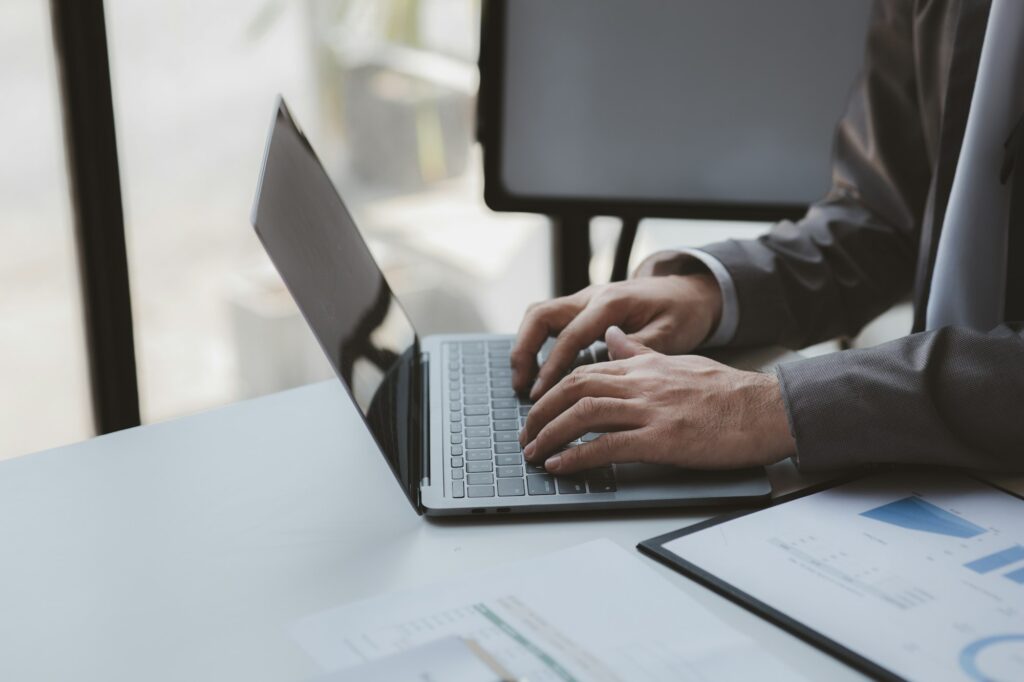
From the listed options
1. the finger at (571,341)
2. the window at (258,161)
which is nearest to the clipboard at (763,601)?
the finger at (571,341)

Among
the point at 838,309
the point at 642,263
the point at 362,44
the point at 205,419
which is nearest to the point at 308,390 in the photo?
the point at 205,419

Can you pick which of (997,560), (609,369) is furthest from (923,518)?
(609,369)

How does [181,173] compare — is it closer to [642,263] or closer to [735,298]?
[642,263]

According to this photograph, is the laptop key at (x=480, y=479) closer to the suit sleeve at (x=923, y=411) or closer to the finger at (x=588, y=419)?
the finger at (x=588, y=419)

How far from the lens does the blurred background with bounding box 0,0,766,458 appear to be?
5.97ft

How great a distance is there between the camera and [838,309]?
1196 mm

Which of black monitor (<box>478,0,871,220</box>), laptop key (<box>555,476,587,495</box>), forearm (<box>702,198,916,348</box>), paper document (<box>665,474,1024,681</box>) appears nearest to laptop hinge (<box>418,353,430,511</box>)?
laptop key (<box>555,476,587,495</box>)

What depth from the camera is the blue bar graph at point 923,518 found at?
76 cm

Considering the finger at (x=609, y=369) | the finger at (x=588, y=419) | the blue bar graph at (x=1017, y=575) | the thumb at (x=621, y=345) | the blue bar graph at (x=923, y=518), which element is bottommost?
the blue bar graph at (x=1017, y=575)

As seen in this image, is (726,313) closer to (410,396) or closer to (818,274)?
(818,274)

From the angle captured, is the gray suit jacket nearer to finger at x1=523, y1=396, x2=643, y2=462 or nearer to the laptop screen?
finger at x1=523, y1=396, x2=643, y2=462

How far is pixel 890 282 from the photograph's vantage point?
1244 mm

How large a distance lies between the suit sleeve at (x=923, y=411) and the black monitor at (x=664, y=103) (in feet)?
2.48

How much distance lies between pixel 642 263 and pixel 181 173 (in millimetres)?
1087
